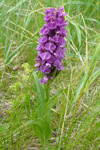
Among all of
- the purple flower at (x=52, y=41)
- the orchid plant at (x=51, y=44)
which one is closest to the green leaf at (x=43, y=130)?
the orchid plant at (x=51, y=44)

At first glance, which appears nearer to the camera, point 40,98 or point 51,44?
point 51,44

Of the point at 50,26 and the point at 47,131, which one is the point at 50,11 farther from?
the point at 47,131

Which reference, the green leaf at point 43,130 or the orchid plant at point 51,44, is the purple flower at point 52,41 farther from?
the green leaf at point 43,130

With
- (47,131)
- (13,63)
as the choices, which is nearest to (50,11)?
(47,131)

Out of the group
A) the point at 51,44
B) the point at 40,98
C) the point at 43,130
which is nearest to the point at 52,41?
the point at 51,44

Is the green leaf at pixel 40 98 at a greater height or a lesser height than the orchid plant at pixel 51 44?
lesser

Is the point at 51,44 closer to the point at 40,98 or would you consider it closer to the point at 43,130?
the point at 40,98

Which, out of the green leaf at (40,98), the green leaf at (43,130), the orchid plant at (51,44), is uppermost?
the orchid plant at (51,44)

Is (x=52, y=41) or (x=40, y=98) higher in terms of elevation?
(x=52, y=41)
